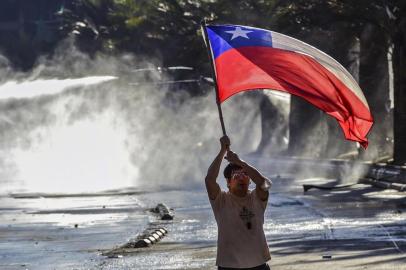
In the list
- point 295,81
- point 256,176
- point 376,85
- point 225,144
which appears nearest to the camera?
point 256,176

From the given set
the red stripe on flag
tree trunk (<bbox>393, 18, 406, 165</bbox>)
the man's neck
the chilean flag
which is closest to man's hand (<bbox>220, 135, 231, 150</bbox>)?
the man's neck

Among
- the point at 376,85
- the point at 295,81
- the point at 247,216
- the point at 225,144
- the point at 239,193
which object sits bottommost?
the point at 247,216

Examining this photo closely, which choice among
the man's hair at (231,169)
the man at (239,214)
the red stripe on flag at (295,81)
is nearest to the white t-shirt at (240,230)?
the man at (239,214)

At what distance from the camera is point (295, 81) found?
12.5m

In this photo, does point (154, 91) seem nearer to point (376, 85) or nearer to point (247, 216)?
A: point (376, 85)

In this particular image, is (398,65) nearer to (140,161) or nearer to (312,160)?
(312,160)

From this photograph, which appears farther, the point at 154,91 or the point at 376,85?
the point at 154,91

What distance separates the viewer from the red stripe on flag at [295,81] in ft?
40.6

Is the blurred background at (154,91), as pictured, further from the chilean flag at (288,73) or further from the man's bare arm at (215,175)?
the man's bare arm at (215,175)

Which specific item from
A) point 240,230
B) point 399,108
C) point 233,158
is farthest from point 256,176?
point 399,108

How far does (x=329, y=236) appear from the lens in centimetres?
2223

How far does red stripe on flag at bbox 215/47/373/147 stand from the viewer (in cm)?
1237

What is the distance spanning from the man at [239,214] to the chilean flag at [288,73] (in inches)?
48.0

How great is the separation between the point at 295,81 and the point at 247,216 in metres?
1.99
